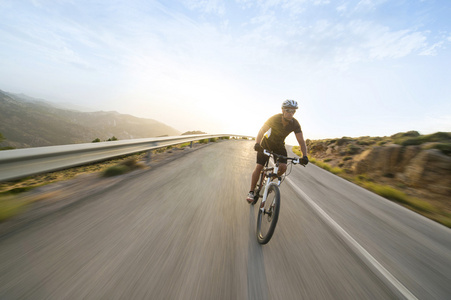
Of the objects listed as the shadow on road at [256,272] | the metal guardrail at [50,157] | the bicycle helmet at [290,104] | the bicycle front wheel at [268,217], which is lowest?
the shadow on road at [256,272]

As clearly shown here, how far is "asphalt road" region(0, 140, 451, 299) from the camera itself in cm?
175

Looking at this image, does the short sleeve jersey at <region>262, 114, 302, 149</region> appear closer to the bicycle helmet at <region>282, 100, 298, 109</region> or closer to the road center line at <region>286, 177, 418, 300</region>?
the bicycle helmet at <region>282, 100, 298, 109</region>

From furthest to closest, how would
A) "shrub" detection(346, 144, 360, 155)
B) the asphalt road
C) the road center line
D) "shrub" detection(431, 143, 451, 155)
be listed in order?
1. "shrub" detection(346, 144, 360, 155)
2. "shrub" detection(431, 143, 451, 155)
3. the road center line
4. the asphalt road

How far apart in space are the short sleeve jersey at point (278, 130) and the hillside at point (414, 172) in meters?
4.41

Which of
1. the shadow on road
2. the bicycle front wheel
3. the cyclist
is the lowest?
the shadow on road

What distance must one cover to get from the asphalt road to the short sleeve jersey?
56.1 inches

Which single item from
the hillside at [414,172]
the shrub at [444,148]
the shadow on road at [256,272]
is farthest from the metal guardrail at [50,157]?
the shrub at [444,148]

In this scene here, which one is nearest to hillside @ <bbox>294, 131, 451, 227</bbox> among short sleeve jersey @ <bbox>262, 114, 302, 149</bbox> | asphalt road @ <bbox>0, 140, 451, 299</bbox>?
asphalt road @ <bbox>0, 140, 451, 299</bbox>

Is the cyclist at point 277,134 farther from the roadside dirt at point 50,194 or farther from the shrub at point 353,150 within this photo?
the shrub at point 353,150

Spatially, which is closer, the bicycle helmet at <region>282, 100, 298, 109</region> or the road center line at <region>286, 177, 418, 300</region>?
the road center line at <region>286, 177, 418, 300</region>

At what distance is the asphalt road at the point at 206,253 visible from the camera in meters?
1.75

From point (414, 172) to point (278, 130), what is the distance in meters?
7.96

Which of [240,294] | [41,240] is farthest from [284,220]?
[41,240]

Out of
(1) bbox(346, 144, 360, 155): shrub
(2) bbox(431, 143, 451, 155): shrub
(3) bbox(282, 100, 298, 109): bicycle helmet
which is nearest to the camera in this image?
(3) bbox(282, 100, 298, 109): bicycle helmet
